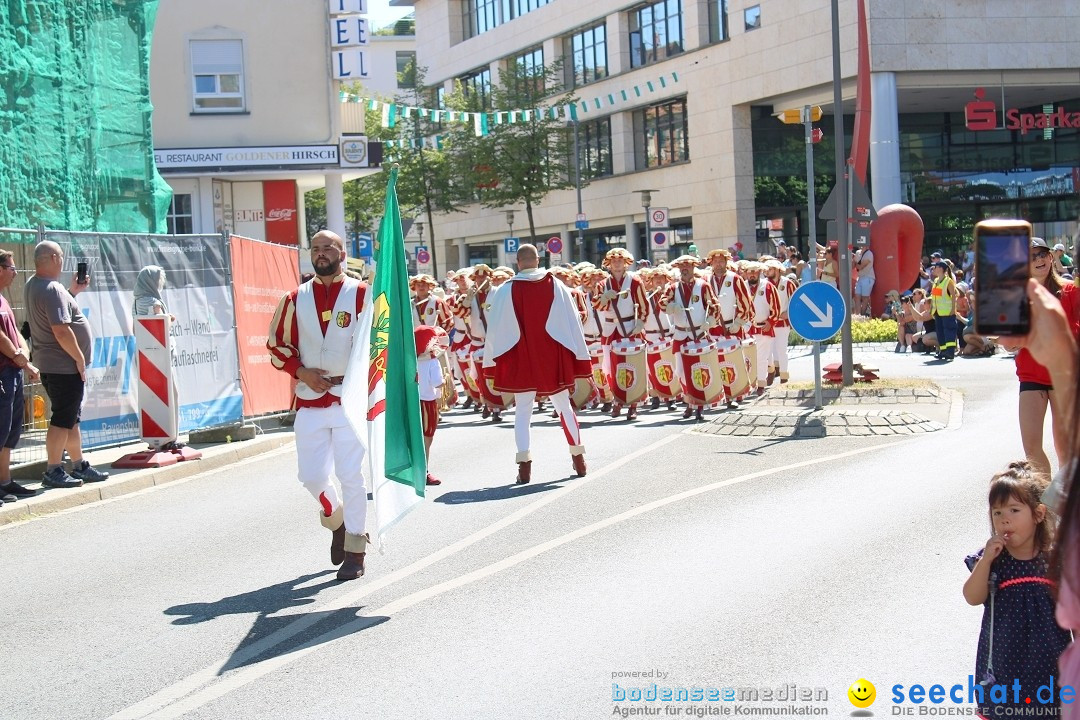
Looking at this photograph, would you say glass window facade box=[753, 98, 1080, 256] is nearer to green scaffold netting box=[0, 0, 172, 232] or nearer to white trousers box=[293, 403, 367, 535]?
green scaffold netting box=[0, 0, 172, 232]

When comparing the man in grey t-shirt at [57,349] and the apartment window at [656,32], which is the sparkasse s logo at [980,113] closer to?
the apartment window at [656,32]

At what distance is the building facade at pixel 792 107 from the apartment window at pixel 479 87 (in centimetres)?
321

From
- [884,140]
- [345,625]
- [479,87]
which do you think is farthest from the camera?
[479,87]

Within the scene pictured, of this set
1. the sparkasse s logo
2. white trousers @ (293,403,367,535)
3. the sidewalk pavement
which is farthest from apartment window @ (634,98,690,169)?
white trousers @ (293,403,367,535)

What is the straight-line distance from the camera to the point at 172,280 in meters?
15.2

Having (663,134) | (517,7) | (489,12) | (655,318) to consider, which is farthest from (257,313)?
(489,12)

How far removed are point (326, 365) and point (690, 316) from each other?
375 inches

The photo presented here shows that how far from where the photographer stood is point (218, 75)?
3297 centimetres

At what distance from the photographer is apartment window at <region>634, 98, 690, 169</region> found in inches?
1976

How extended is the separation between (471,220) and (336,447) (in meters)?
60.5

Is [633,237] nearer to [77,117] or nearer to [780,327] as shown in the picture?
[780,327]

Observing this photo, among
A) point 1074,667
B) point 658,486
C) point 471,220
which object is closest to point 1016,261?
point 1074,667

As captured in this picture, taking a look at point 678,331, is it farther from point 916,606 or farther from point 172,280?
point 916,606

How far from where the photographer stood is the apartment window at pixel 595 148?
5516cm
